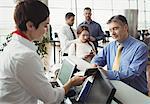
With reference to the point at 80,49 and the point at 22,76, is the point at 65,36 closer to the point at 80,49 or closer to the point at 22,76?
the point at 80,49

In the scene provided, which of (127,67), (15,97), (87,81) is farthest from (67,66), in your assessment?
(15,97)

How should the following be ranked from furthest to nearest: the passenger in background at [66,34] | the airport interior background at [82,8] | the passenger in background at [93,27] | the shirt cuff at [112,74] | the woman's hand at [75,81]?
1. the airport interior background at [82,8]
2. the passenger in background at [93,27]
3. the passenger in background at [66,34]
4. the shirt cuff at [112,74]
5. the woman's hand at [75,81]

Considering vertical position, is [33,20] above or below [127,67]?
above

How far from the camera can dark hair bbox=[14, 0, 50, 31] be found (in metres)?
1.28

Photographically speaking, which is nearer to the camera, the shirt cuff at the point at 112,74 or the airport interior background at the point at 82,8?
the shirt cuff at the point at 112,74

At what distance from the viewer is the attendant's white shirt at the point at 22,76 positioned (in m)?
1.23

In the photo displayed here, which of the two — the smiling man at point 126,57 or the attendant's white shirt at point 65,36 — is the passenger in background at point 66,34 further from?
the smiling man at point 126,57

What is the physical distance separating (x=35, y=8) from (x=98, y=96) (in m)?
0.61

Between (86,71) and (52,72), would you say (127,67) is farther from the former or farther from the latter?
(52,72)

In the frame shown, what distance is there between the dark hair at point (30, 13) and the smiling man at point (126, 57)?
84cm

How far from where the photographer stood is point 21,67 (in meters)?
1.22

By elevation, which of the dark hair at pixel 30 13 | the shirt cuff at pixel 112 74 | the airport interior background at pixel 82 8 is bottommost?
the shirt cuff at pixel 112 74

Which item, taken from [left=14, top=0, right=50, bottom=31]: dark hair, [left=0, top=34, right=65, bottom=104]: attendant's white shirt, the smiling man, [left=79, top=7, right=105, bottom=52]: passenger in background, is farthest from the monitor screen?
[left=79, top=7, right=105, bottom=52]: passenger in background

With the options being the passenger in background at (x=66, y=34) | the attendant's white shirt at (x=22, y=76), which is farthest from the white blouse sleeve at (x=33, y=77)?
the passenger in background at (x=66, y=34)
